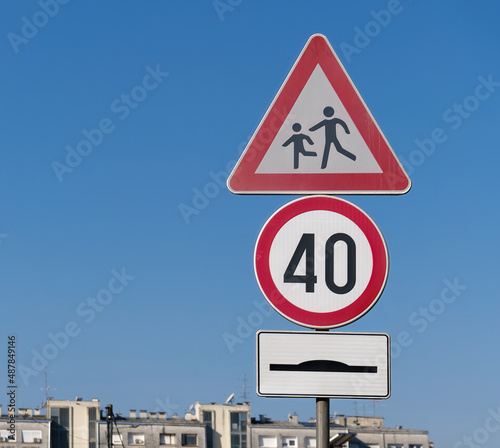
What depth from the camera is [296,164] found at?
404 centimetres

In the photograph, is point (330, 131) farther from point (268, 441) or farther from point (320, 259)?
point (268, 441)

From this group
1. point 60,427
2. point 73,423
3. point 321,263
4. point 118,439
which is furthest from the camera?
point 73,423

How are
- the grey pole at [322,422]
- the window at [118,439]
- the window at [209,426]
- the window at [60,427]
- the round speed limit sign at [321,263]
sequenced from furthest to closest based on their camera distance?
1. the window at [209,426]
2. the window at [60,427]
3. the window at [118,439]
4. the round speed limit sign at [321,263]
5. the grey pole at [322,422]

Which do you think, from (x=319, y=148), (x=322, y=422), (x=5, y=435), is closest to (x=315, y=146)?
(x=319, y=148)

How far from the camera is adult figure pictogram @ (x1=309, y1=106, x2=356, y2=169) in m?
4.05

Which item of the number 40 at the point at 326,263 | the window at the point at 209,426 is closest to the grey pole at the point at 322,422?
the number 40 at the point at 326,263

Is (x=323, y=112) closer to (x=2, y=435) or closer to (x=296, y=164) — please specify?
(x=296, y=164)

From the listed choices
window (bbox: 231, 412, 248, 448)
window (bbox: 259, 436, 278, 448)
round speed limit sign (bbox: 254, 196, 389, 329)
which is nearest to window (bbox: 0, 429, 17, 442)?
window (bbox: 231, 412, 248, 448)

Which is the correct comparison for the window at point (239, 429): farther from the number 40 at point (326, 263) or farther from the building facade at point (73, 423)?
the number 40 at point (326, 263)

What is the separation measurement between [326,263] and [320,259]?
3cm

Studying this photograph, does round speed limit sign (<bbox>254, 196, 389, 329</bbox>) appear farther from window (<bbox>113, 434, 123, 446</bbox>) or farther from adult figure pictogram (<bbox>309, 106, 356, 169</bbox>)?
window (<bbox>113, 434, 123, 446</bbox>)

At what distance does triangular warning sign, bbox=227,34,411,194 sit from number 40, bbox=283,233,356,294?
26cm

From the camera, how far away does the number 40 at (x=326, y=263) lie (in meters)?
3.78

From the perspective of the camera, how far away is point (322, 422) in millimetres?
3664
